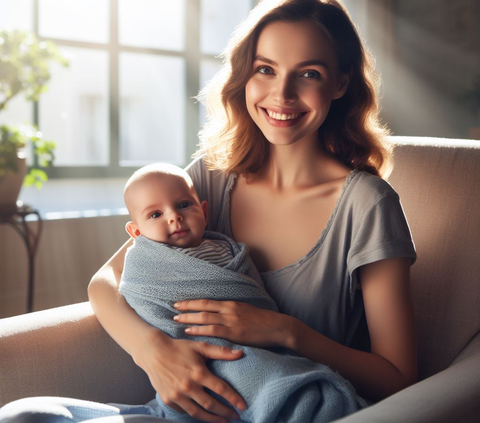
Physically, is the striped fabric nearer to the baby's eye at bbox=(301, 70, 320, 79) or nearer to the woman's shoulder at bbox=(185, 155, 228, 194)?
the woman's shoulder at bbox=(185, 155, 228, 194)

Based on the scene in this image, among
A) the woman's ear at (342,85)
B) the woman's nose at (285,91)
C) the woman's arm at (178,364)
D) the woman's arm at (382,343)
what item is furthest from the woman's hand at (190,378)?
the woman's ear at (342,85)

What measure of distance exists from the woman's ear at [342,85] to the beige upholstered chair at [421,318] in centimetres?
27

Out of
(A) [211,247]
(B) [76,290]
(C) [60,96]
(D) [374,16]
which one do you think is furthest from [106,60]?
(A) [211,247]

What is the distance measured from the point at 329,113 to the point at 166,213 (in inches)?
20.6

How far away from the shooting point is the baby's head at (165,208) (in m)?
1.26

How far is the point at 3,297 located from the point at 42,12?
176 centimetres

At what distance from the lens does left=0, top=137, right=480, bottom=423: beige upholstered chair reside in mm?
1204

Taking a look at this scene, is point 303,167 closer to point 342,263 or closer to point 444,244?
point 342,263

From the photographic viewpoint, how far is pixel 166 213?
1.26 metres

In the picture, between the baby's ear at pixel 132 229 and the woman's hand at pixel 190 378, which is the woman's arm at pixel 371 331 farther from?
the baby's ear at pixel 132 229

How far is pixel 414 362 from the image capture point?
3.95 ft

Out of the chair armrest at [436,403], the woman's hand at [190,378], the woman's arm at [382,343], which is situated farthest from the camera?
the woman's arm at [382,343]

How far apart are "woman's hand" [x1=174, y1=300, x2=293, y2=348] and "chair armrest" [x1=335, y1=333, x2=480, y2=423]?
27 centimetres

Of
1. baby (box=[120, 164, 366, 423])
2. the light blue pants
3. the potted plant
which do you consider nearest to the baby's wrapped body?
baby (box=[120, 164, 366, 423])
